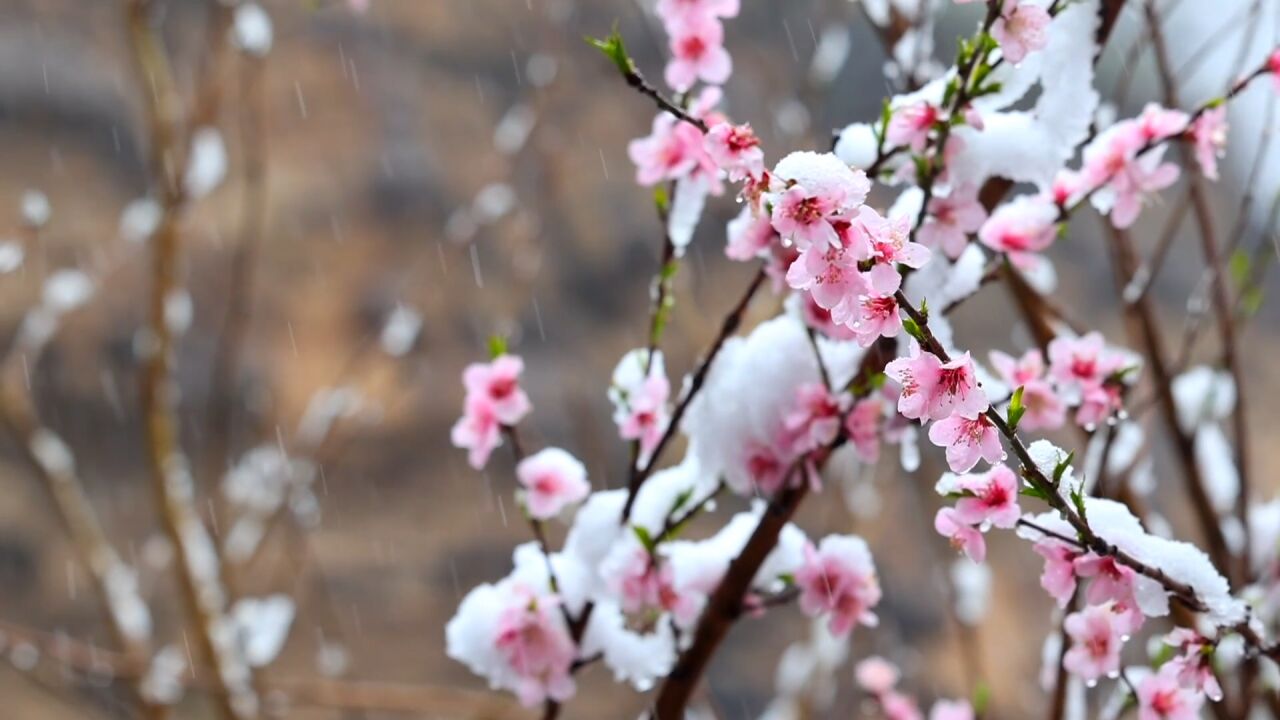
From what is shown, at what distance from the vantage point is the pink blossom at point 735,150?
0.57m

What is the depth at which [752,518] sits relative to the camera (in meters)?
0.94

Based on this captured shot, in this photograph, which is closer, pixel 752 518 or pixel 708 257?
pixel 752 518

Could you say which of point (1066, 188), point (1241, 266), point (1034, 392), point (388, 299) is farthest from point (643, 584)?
point (388, 299)

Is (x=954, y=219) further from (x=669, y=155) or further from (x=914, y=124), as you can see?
(x=669, y=155)

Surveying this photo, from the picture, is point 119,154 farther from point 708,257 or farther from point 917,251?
point 917,251

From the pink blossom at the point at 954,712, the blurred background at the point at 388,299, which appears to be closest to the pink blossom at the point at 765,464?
the pink blossom at the point at 954,712

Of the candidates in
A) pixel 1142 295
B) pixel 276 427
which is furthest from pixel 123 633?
pixel 276 427

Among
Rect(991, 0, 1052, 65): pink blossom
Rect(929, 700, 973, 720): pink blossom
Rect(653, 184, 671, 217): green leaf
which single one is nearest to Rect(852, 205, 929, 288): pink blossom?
Rect(991, 0, 1052, 65): pink blossom

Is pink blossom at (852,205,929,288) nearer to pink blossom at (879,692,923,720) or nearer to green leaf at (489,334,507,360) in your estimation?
green leaf at (489,334,507,360)

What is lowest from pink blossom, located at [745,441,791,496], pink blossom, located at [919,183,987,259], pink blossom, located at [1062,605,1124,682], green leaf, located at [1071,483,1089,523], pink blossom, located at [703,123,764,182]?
pink blossom, located at [1062,605,1124,682]

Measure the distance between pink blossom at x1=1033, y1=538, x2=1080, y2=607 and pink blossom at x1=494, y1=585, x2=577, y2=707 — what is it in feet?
1.24

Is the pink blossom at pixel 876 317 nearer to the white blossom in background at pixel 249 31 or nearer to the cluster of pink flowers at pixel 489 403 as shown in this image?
the cluster of pink flowers at pixel 489 403

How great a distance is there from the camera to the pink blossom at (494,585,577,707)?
85 centimetres

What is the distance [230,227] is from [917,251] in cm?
480
